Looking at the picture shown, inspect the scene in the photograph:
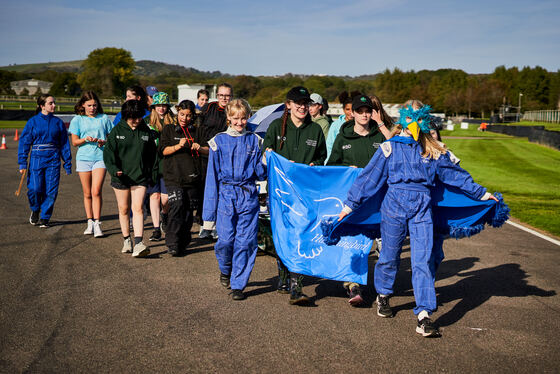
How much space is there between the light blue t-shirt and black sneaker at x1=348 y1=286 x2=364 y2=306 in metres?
4.66

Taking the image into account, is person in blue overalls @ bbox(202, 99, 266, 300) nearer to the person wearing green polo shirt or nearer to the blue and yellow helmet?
the person wearing green polo shirt

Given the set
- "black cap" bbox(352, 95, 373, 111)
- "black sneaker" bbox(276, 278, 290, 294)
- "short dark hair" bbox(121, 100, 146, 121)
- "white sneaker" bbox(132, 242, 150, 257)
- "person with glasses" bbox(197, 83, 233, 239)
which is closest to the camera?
"black sneaker" bbox(276, 278, 290, 294)

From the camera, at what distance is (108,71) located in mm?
132625

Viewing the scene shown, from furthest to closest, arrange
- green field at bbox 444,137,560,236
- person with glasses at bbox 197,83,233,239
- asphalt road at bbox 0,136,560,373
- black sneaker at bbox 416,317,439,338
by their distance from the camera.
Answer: green field at bbox 444,137,560,236
person with glasses at bbox 197,83,233,239
black sneaker at bbox 416,317,439,338
asphalt road at bbox 0,136,560,373

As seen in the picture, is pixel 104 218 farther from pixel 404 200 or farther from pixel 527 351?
pixel 527 351

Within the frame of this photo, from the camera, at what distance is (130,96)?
28.7ft

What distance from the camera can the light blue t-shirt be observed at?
8.34 meters

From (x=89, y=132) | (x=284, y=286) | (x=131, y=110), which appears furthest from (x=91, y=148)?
(x=284, y=286)

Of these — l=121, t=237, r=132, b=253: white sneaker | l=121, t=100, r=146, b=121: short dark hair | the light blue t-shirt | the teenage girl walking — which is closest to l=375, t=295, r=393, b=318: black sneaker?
l=121, t=237, r=132, b=253: white sneaker

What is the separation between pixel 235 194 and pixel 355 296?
65.5 inches

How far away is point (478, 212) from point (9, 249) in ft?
19.8

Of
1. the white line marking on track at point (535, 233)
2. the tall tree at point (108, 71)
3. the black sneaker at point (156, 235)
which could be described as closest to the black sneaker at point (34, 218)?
the black sneaker at point (156, 235)

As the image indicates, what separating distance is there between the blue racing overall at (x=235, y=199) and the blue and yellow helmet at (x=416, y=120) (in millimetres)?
1710

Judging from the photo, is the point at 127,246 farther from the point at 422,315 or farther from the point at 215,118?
the point at 422,315
